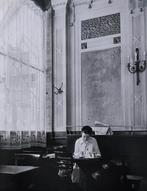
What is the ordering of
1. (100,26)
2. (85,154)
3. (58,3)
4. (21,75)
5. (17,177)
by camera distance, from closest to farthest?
Result: 1. (17,177)
2. (85,154)
3. (21,75)
4. (100,26)
5. (58,3)

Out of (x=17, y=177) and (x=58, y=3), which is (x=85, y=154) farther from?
(x=58, y=3)

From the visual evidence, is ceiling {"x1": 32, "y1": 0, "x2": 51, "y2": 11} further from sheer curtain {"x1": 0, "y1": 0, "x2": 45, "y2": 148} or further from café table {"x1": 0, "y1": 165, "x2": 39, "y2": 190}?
café table {"x1": 0, "y1": 165, "x2": 39, "y2": 190}

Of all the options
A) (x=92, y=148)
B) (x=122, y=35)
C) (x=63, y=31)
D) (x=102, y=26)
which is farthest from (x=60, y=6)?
(x=92, y=148)

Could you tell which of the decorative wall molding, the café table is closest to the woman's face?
the café table

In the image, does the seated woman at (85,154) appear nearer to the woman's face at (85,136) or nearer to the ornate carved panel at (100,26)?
the woman's face at (85,136)

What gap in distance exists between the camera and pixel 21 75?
388cm

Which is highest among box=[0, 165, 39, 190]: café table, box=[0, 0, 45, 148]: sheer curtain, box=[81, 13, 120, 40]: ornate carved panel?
box=[81, 13, 120, 40]: ornate carved panel

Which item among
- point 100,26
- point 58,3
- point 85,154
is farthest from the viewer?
point 58,3

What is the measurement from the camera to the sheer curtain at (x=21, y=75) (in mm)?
3574

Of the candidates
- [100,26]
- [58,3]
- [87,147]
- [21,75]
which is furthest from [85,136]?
[58,3]

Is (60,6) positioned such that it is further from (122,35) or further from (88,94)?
(88,94)

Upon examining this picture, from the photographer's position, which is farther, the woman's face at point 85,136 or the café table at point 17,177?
the woman's face at point 85,136

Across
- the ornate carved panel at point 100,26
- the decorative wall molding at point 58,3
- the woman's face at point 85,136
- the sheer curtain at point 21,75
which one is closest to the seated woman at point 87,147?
the woman's face at point 85,136

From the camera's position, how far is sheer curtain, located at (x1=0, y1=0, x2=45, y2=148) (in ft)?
11.7
